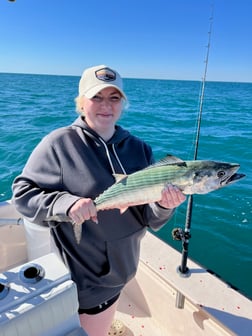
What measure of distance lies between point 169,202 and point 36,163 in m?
0.79

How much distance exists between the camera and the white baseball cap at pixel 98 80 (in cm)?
169

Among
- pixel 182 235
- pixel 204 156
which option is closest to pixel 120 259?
pixel 182 235

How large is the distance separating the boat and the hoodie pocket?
31 cm

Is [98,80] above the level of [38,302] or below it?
above

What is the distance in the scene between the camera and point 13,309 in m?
1.25

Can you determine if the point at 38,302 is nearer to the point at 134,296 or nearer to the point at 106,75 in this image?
the point at 106,75

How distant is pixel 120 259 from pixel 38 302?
57 cm

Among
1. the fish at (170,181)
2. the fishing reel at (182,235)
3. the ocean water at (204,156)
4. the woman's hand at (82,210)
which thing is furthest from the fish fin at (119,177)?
the fishing reel at (182,235)

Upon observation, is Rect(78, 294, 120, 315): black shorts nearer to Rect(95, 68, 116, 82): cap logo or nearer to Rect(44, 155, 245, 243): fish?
Rect(44, 155, 245, 243): fish

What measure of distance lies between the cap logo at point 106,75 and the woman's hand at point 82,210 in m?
0.76

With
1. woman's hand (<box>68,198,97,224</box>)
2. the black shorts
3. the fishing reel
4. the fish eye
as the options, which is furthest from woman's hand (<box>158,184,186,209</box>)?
the fishing reel

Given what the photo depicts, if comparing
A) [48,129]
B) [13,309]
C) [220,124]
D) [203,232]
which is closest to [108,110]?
[13,309]

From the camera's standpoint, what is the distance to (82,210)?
146 cm

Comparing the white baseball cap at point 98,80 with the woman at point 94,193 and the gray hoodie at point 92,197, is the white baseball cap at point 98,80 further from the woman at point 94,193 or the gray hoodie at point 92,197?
the gray hoodie at point 92,197
